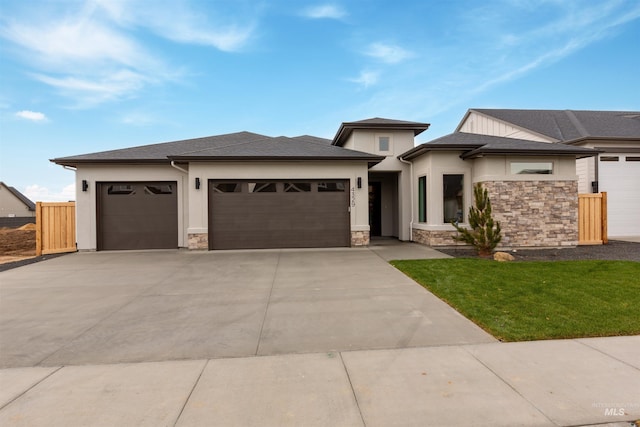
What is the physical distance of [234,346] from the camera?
3.64 m

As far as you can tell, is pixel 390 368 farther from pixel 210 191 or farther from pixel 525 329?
pixel 210 191

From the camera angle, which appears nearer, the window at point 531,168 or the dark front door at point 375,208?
the window at point 531,168

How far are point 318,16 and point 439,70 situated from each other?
7.27m

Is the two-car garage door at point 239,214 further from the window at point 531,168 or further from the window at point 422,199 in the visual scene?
the window at point 531,168

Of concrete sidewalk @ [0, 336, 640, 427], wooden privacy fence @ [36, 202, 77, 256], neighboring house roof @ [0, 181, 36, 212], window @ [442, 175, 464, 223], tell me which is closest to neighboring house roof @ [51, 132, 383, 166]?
wooden privacy fence @ [36, 202, 77, 256]

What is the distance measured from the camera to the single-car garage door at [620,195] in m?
14.1

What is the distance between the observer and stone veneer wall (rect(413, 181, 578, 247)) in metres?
10.8

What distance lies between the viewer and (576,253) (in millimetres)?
9859

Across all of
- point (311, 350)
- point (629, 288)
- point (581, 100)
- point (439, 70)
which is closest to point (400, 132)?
point (439, 70)

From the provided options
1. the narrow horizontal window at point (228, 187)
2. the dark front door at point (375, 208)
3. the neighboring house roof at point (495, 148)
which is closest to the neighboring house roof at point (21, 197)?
the narrow horizontal window at point (228, 187)

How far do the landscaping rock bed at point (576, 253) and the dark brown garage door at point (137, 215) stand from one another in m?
10.4

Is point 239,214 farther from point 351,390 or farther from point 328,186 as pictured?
point 351,390

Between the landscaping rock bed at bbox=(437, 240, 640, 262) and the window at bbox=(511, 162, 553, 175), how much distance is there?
276cm
